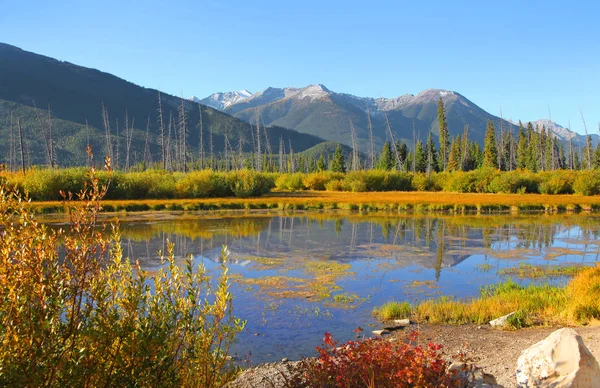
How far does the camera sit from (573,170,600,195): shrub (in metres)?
55.8

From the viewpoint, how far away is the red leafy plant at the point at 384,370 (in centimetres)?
452

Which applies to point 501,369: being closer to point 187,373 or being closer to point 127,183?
point 187,373

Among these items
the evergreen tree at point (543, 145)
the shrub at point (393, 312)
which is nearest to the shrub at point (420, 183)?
the evergreen tree at point (543, 145)

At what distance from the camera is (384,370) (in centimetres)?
478

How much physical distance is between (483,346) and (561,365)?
4.20 meters

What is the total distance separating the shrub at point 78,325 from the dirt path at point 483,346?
76.5 inches

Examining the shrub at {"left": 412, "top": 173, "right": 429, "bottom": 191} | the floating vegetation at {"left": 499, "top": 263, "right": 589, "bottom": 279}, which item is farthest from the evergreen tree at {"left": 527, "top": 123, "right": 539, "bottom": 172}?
the floating vegetation at {"left": 499, "top": 263, "right": 589, "bottom": 279}

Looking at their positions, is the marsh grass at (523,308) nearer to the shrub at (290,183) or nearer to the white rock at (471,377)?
the white rock at (471,377)

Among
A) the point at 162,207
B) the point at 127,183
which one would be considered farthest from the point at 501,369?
the point at 127,183

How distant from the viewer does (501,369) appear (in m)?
7.68

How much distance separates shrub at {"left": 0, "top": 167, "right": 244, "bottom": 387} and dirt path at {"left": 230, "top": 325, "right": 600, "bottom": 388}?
6.38ft

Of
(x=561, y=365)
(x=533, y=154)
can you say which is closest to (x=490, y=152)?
(x=533, y=154)

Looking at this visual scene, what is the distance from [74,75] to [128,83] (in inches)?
919

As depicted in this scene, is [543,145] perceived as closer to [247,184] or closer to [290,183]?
[290,183]
